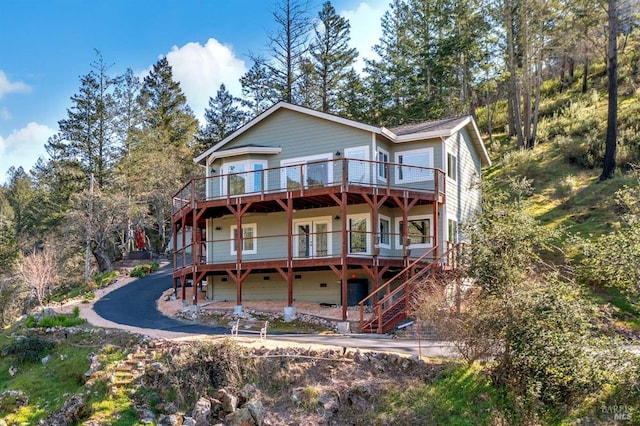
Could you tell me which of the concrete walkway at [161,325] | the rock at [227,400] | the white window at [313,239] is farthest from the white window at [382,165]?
the rock at [227,400]

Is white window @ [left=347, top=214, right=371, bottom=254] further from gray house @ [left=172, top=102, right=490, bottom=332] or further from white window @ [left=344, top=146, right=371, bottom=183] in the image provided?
white window @ [left=344, top=146, right=371, bottom=183]

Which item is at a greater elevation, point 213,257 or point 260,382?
point 213,257

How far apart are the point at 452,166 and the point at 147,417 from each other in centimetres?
1867

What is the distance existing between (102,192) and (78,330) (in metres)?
24.3

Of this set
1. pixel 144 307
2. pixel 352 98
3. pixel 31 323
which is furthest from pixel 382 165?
pixel 352 98

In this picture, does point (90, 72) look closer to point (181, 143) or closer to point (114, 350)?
point (181, 143)

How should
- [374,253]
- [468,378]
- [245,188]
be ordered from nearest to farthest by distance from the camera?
[468,378]
[374,253]
[245,188]

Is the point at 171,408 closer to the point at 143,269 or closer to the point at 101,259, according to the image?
the point at 143,269

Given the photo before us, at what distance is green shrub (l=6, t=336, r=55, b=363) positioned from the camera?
1902cm

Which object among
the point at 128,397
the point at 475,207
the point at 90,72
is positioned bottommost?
the point at 128,397

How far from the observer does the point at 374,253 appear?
887 inches

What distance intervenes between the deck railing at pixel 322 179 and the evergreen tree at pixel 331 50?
2070 centimetres

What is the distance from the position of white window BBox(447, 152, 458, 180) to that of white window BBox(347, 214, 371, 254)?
4982 mm

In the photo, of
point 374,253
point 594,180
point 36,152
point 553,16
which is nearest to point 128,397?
point 374,253
